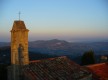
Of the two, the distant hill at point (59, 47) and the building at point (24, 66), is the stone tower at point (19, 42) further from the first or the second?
the distant hill at point (59, 47)

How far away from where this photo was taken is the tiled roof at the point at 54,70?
24598 millimetres

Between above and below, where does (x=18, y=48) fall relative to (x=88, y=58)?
above

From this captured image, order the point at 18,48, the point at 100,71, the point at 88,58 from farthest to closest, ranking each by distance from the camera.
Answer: the point at 88,58, the point at 100,71, the point at 18,48

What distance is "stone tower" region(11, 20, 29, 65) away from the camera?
25.4 meters

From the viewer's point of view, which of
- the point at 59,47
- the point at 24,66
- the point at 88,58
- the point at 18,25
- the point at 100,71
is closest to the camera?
the point at 24,66

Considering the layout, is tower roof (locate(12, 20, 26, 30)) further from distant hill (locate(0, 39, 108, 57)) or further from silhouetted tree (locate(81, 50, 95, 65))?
distant hill (locate(0, 39, 108, 57))

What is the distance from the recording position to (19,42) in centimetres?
2553

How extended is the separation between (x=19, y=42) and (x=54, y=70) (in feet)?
15.5

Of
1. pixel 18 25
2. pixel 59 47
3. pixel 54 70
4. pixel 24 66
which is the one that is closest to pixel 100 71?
A: pixel 54 70

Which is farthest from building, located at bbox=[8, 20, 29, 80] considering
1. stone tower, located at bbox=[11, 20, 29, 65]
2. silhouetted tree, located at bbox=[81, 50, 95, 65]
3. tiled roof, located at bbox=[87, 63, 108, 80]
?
silhouetted tree, located at bbox=[81, 50, 95, 65]

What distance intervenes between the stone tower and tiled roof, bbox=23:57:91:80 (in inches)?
37.4

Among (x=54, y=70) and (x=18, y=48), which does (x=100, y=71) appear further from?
(x=18, y=48)

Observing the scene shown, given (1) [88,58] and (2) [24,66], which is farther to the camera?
(1) [88,58]

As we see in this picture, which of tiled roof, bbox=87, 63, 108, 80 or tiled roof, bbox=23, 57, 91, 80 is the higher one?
tiled roof, bbox=23, 57, 91, 80
